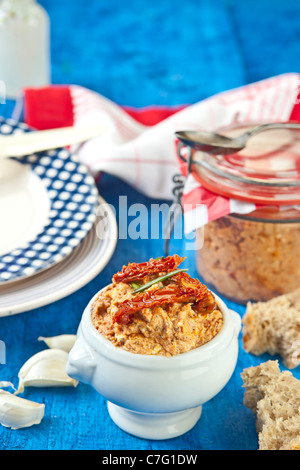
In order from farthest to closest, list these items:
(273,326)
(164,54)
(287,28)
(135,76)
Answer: (287,28), (164,54), (135,76), (273,326)

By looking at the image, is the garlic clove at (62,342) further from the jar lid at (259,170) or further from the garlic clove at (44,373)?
the jar lid at (259,170)

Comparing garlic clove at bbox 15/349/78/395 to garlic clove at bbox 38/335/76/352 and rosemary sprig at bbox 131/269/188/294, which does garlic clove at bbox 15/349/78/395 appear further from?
rosemary sprig at bbox 131/269/188/294

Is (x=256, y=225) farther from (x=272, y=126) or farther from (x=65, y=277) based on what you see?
(x=65, y=277)

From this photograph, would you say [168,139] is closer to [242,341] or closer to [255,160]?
[255,160]

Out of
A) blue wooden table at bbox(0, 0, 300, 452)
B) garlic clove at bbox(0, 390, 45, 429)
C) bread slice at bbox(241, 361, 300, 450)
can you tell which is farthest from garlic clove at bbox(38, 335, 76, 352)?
bread slice at bbox(241, 361, 300, 450)

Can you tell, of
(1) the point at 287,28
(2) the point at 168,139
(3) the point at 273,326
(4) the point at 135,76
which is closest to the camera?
(3) the point at 273,326

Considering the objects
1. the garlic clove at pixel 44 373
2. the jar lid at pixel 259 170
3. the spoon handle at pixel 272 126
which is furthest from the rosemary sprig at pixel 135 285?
the spoon handle at pixel 272 126

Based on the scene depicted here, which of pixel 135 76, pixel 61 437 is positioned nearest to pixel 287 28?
pixel 135 76

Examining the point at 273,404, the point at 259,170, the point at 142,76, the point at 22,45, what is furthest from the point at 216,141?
the point at 142,76
